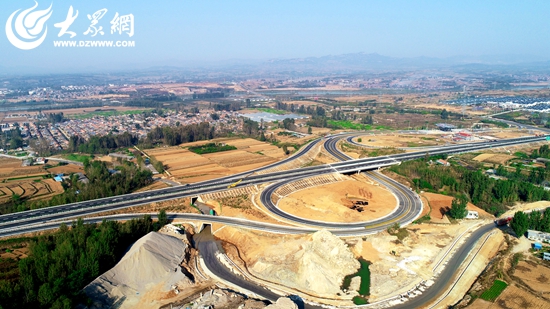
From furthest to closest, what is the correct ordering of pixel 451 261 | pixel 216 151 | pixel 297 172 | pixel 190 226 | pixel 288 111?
pixel 288 111, pixel 216 151, pixel 297 172, pixel 190 226, pixel 451 261

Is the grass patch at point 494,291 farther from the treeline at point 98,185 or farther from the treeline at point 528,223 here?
the treeline at point 98,185

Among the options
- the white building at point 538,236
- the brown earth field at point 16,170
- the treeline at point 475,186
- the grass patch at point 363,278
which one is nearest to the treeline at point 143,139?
the brown earth field at point 16,170

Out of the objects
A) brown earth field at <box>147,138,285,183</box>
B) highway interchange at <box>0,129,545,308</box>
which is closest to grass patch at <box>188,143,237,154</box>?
brown earth field at <box>147,138,285,183</box>

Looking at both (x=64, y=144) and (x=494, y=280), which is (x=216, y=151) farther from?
(x=494, y=280)

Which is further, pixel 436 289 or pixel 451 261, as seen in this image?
pixel 451 261

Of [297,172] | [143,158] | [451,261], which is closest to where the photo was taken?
[451,261]

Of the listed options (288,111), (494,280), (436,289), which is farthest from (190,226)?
(288,111)
